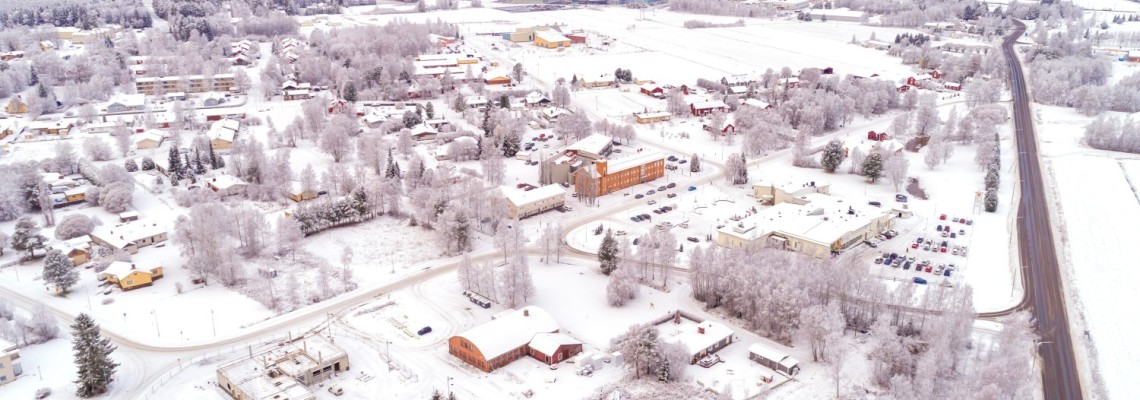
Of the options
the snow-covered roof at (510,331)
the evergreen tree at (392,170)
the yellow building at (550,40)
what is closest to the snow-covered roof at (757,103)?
Answer: the evergreen tree at (392,170)

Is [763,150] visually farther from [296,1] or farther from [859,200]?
[296,1]

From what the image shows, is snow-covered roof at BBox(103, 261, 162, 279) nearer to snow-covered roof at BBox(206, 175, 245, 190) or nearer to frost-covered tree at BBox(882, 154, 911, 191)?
snow-covered roof at BBox(206, 175, 245, 190)

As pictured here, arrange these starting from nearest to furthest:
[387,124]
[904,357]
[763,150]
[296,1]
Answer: [904,357]
[763,150]
[387,124]
[296,1]

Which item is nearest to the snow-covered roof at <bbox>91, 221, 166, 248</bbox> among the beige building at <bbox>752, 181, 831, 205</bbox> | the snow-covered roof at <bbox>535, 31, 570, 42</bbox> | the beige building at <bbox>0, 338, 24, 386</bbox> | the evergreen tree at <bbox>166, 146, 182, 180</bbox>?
the evergreen tree at <bbox>166, 146, 182, 180</bbox>

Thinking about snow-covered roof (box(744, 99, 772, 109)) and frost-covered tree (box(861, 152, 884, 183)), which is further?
snow-covered roof (box(744, 99, 772, 109))

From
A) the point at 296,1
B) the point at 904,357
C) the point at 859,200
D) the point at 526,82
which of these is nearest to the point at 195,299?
the point at 904,357

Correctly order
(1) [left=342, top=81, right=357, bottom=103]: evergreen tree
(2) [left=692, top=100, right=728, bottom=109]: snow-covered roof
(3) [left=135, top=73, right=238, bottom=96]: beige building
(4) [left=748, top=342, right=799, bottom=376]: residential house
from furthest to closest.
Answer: (3) [left=135, top=73, right=238, bottom=96]: beige building
(1) [left=342, top=81, right=357, bottom=103]: evergreen tree
(2) [left=692, top=100, right=728, bottom=109]: snow-covered roof
(4) [left=748, top=342, right=799, bottom=376]: residential house

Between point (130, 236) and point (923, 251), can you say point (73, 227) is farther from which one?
point (923, 251)
